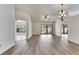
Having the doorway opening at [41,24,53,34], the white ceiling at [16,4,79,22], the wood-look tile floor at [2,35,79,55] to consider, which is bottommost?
the wood-look tile floor at [2,35,79,55]

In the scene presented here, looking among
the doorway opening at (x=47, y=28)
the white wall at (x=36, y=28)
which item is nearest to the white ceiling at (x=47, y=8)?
the white wall at (x=36, y=28)

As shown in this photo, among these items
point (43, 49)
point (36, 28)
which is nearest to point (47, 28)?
point (36, 28)

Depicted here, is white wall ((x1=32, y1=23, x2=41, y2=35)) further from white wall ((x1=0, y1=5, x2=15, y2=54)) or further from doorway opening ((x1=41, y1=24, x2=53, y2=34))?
white wall ((x1=0, y1=5, x2=15, y2=54))

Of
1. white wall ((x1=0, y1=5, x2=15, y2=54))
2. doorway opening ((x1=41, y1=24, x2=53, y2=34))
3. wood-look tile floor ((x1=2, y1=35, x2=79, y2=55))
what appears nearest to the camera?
white wall ((x1=0, y1=5, x2=15, y2=54))

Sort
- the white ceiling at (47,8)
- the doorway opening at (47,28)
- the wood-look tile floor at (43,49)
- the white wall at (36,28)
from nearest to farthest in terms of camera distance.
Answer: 1. the wood-look tile floor at (43,49)
2. the white ceiling at (47,8)
3. the white wall at (36,28)
4. the doorway opening at (47,28)

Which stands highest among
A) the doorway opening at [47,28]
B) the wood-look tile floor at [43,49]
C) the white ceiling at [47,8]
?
the white ceiling at [47,8]

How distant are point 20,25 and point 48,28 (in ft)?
15.3

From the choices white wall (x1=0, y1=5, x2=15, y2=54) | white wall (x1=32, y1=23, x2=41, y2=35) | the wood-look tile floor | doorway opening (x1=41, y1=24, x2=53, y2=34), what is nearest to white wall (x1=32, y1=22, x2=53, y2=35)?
white wall (x1=32, y1=23, x2=41, y2=35)

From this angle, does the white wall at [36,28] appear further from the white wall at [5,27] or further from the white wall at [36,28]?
the white wall at [5,27]
